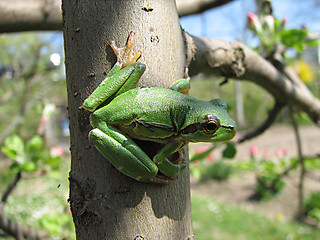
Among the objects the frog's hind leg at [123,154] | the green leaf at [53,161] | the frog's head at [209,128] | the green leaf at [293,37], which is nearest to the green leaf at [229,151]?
the frog's head at [209,128]

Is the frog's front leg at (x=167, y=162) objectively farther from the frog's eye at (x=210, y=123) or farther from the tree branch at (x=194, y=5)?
the tree branch at (x=194, y=5)

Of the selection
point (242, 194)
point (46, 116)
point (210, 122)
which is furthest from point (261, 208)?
point (210, 122)

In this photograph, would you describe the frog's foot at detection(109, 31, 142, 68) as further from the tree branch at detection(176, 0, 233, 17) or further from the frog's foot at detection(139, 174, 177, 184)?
the tree branch at detection(176, 0, 233, 17)

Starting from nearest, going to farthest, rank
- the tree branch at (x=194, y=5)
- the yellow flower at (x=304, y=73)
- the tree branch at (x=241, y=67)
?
1. the tree branch at (x=241, y=67)
2. the tree branch at (x=194, y=5)
3. the yellow flower at (x=304, y=73)

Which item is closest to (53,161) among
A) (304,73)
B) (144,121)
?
(144,121)

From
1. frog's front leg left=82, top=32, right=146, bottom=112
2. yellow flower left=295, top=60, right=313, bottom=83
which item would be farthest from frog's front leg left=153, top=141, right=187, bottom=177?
yellow flower left=295, top=60, right=313, bottom=83

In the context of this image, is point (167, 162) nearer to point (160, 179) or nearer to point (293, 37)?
point (160, 179)
